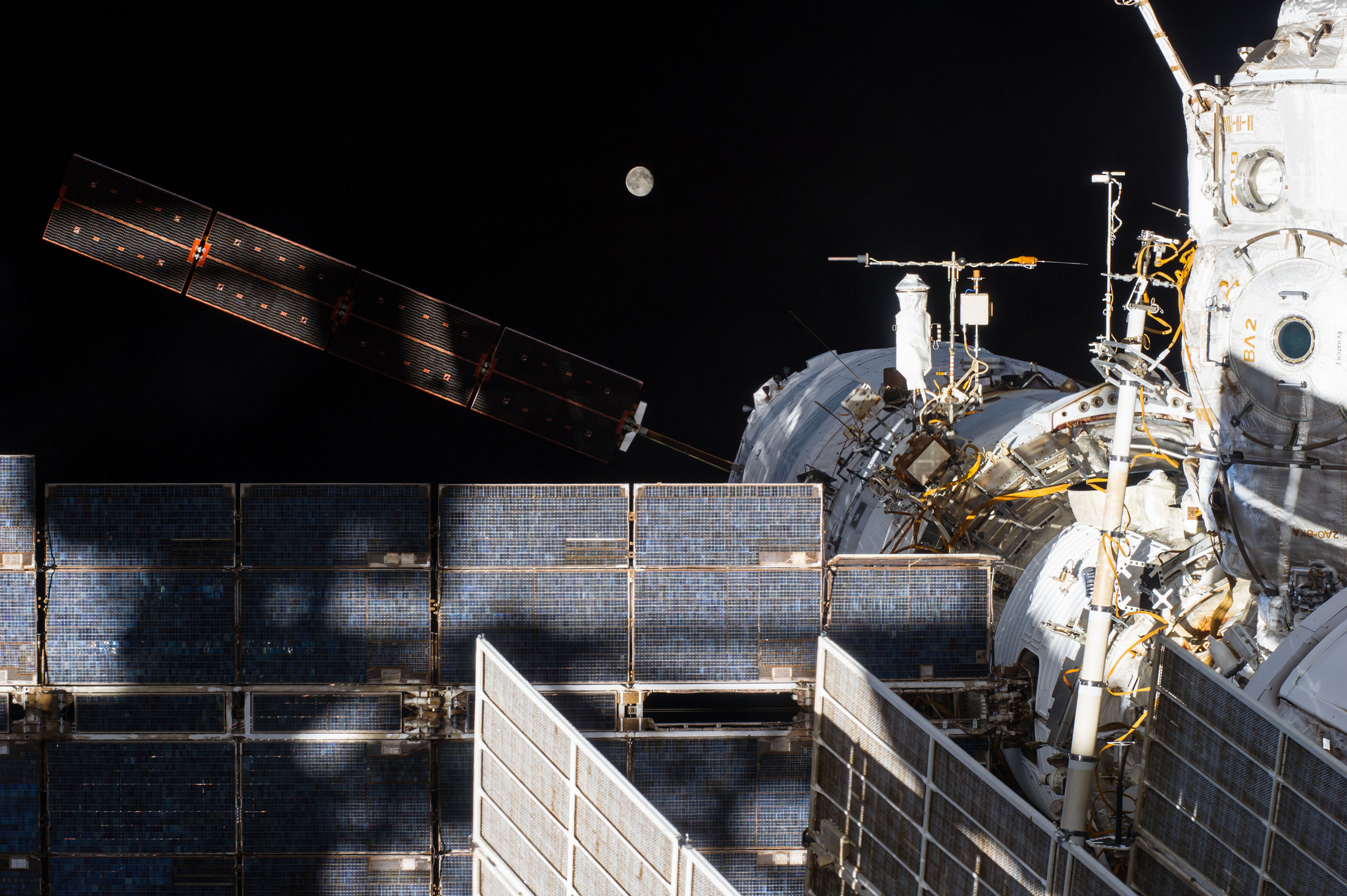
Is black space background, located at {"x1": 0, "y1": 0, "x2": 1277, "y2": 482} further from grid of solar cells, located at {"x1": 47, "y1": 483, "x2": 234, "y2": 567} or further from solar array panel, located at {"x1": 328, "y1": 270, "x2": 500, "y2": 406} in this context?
grid of solar cells, located at {"x1": 47, "y1": 483, "x2": 234, "y2": 567}

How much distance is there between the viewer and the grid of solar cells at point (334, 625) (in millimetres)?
7406

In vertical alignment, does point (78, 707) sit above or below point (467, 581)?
below

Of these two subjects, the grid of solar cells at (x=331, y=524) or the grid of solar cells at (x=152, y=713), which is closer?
the grid of solar cells at (x=331, y=524)

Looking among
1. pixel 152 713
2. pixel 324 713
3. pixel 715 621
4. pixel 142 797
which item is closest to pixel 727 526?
pixel 715 621

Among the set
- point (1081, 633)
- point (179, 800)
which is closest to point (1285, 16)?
point (1081, 633)

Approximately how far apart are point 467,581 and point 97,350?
35.1 feet

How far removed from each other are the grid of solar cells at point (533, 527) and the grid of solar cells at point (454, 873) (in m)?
1.75

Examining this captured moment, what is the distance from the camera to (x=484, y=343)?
41.9 ft

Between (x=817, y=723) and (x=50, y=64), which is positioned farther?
(x=50, y=64)

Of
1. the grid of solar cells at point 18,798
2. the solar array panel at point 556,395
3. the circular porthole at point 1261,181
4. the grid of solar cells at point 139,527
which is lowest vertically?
the grid of solar cells at point 18,798

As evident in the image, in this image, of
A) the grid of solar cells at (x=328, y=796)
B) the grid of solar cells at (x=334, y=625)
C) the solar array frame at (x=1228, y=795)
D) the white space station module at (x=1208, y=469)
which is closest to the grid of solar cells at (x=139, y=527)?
the grid of solar cells at (x=334, y=625)

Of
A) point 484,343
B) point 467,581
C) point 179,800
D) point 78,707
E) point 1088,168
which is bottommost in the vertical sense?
point 179,800

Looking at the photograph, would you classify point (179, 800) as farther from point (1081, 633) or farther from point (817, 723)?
point (1081, 633)

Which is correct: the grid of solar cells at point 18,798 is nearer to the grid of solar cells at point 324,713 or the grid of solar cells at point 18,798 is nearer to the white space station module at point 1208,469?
the grid of solar cells at point 324,713
